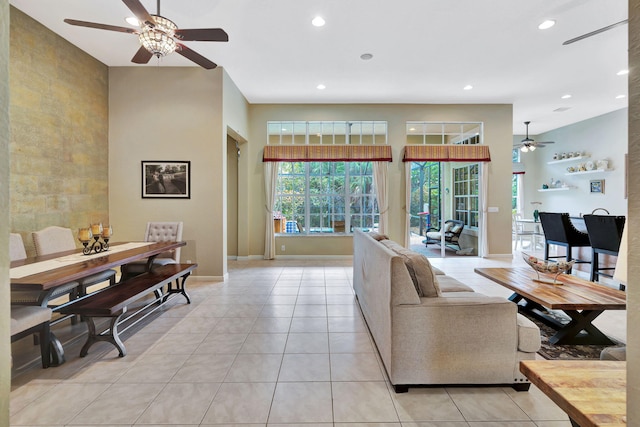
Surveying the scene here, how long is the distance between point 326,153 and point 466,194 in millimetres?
3659

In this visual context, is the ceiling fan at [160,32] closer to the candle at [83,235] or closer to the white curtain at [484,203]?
the candle at [83,235]

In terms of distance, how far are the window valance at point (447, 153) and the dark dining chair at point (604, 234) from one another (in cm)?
261

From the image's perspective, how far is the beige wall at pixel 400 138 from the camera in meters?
6.47

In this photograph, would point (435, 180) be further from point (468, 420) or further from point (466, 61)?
point (468, 420)

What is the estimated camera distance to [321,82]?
5.32 metres

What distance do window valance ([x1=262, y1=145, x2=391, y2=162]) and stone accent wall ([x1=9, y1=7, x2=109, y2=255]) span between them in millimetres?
3042

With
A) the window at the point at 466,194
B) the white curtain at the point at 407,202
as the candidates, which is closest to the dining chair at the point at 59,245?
the white curtain at the point at 407,202

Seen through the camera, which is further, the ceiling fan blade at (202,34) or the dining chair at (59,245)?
the dining chair at (59,245)

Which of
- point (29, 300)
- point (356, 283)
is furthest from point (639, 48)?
point (29, 300)

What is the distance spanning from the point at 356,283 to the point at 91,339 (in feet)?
9.06

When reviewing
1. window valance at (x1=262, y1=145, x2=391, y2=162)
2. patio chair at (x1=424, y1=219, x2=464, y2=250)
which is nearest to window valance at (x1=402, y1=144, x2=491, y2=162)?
window valance at (x1=262, y1=145, x2=391, y2=162)

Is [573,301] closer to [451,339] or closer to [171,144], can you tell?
[451,339]

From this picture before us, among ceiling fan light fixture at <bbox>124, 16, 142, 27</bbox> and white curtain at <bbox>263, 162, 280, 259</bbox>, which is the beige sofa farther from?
white curtain at <bbox>263, 162, 280, 259</bbox>

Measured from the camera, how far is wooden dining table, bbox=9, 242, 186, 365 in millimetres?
2088
